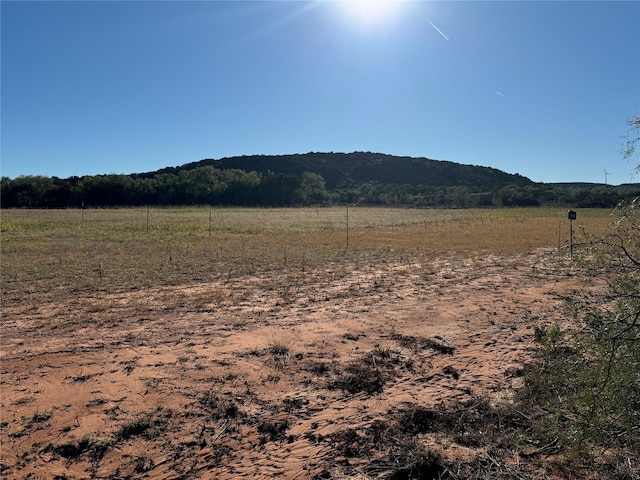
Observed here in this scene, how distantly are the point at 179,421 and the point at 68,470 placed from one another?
0.92 meters

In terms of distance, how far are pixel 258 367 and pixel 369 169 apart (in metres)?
152

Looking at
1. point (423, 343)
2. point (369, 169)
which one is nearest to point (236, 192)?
point (369, 169)

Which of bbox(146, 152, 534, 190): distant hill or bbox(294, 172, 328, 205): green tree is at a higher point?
bbox(146, 152, 534, 190): distant hill

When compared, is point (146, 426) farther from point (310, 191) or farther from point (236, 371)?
point (310, 191)

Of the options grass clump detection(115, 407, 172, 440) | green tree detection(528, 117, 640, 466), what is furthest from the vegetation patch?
grass clump detection(115, 407, 172, 440)

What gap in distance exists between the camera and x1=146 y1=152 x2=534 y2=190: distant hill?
13675 cm

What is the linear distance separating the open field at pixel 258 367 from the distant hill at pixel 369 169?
127418mm

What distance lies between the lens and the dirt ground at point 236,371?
3416mm

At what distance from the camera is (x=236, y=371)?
4.91 meters

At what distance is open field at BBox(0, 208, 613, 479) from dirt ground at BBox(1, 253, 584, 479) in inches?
0.8

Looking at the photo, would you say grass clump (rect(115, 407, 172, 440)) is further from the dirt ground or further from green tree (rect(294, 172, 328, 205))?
green tree (rect(294, 172, 328, 205))

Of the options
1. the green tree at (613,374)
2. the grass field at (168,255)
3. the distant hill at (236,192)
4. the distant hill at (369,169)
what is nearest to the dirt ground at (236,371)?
the green tree at (613,374)

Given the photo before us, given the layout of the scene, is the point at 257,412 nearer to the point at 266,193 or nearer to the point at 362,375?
the point at 362,375

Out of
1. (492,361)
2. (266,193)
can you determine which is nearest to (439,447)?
(492,361)
